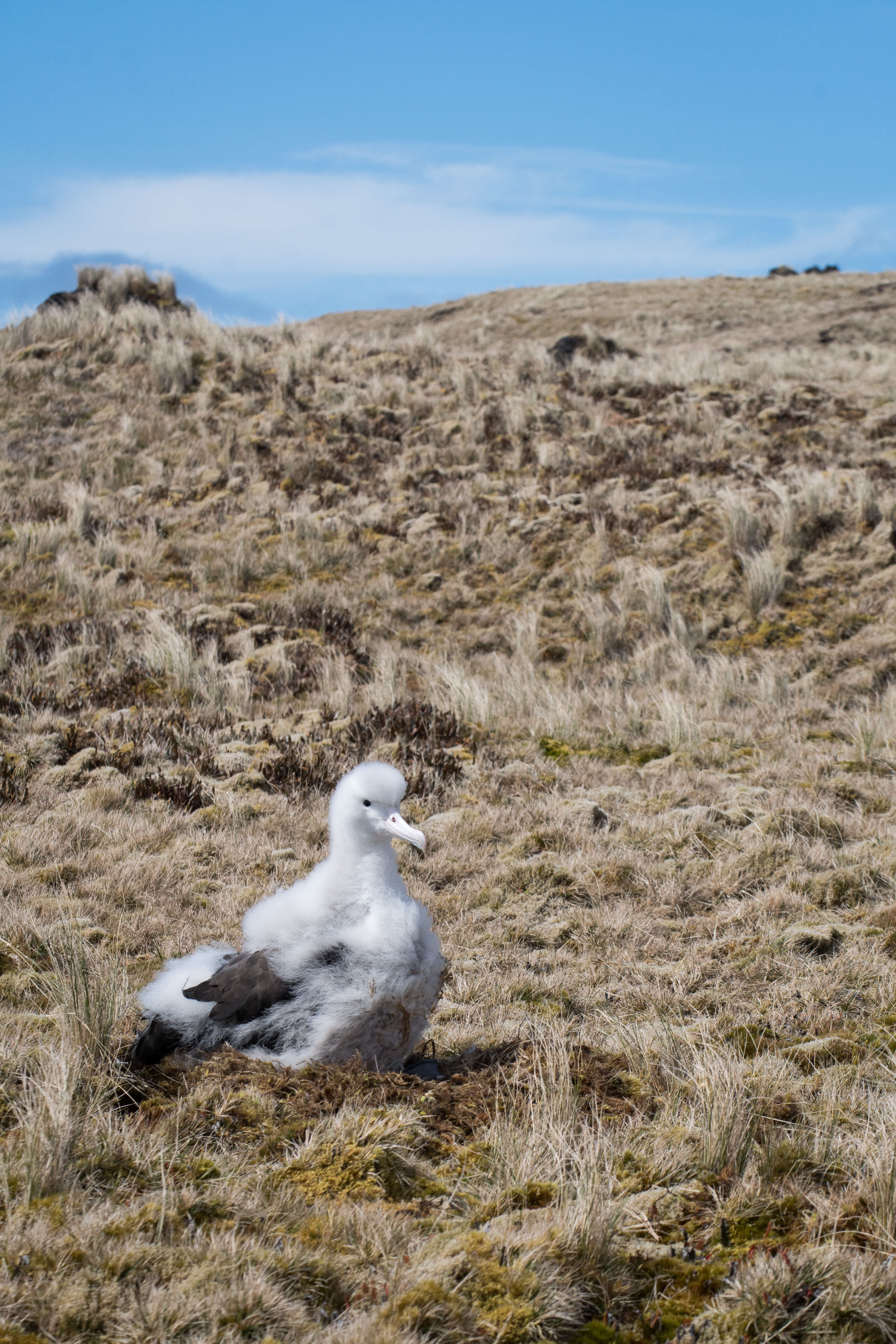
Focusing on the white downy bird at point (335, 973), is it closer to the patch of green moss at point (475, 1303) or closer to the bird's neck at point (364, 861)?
→ the bird's neck at point (364, 861)

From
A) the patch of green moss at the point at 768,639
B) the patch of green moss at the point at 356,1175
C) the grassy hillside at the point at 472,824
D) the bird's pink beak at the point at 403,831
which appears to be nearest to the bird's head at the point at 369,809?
the bird's pink beak at the point at 403,831

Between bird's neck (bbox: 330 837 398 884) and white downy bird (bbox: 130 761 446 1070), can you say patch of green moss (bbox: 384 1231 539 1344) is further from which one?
bird's neck (bbox: 330 837 398 884)

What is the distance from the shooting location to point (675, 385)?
17.5m

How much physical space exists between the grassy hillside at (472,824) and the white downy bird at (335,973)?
117 mm

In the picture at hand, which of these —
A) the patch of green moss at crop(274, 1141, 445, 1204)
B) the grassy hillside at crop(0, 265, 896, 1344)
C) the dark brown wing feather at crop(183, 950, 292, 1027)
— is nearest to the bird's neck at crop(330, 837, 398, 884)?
the dark brown wing feather at crop(183, 950, 292, 1027)

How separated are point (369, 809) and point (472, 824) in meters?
2.87

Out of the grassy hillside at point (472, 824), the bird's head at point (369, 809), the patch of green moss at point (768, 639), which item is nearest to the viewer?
the grassy hillside at point (472, 824)

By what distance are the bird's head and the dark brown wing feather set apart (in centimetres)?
46

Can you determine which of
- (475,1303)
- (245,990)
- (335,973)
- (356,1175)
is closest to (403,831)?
(335,973)

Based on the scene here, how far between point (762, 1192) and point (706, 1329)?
520 mm

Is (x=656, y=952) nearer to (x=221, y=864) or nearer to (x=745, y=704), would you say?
(x=221, y=864)

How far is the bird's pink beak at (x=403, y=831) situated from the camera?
3170 millimetres

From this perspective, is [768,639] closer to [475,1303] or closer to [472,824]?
[472,824]

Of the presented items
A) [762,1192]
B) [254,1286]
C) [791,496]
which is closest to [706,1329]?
[762,1192]
